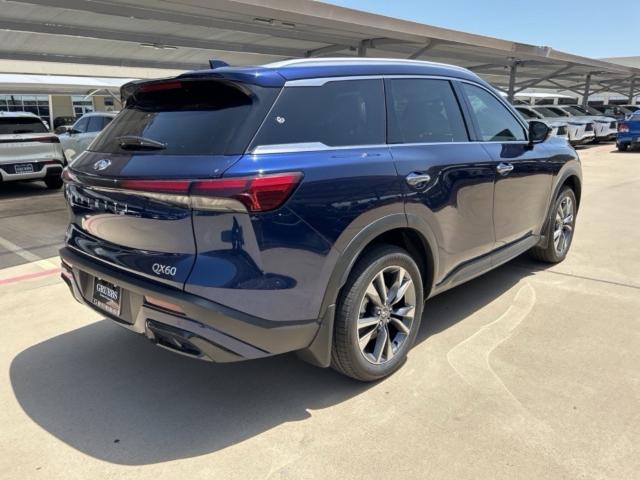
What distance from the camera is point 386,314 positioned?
314cm

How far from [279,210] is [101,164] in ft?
3.73

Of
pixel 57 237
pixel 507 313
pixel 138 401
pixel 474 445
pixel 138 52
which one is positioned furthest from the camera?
pixel 138 52

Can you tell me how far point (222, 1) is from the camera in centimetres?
745

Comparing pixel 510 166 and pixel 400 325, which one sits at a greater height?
pixel 510 166

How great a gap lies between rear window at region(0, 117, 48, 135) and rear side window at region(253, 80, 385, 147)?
9.40 m

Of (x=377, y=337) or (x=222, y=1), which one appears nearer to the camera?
(x=377, y=337)

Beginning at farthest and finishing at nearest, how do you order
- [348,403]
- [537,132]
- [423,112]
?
[537,132]
[423,112]
[348,403]

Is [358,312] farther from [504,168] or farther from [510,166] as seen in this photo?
[510,166]

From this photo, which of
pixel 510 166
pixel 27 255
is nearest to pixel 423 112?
pixel 510 166

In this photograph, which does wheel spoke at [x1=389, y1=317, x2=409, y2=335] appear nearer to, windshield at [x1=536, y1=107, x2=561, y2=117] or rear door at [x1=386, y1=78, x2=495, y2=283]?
rear door at [x1=386, y1=78, x2=495, y2=283]

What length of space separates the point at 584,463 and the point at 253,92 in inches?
94.4

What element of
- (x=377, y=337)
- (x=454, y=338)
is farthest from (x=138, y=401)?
(x=454, y=338)

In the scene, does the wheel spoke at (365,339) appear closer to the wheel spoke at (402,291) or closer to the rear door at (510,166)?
the wheel spoke at (402,291)

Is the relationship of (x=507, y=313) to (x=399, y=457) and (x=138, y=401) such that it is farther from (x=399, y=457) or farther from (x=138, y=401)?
(x=138, y=401)
